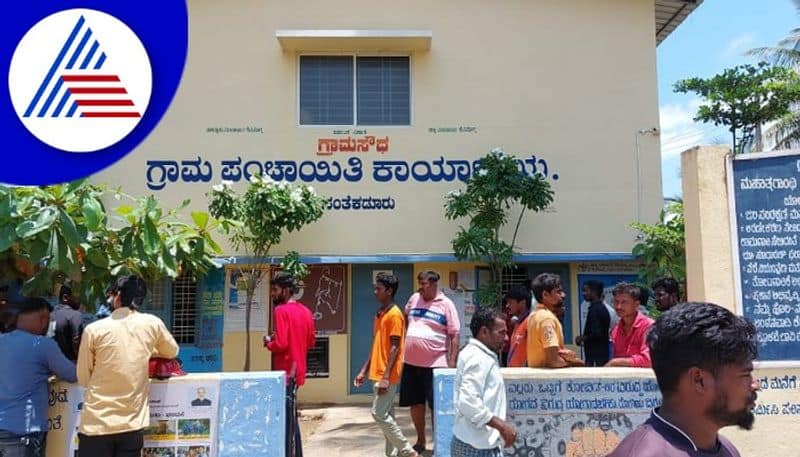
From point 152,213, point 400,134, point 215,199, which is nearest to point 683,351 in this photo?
point 152,213

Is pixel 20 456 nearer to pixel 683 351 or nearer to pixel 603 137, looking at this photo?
pixel 683 351

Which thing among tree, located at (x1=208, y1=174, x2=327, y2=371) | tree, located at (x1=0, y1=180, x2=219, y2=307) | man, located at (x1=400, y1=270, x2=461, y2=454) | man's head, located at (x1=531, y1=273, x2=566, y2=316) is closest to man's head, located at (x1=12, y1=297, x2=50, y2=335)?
tree, located at (x1=0, y1=180, x2=219, y2=307)

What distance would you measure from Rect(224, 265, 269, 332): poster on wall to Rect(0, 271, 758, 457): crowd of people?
305 centimetres

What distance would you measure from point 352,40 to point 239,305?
4144 millimetres

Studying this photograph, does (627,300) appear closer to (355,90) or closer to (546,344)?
(546,344)

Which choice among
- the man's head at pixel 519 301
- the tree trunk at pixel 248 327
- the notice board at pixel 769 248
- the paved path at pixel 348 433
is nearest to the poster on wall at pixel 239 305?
the tree trunk at pixel 248 327

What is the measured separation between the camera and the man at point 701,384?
5.40 feet

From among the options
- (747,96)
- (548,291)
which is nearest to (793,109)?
(747,96)

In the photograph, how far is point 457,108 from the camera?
977 centimetres

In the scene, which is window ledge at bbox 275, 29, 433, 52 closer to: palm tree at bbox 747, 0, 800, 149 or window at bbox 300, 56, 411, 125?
window at bbox 300, 56, 411, 125

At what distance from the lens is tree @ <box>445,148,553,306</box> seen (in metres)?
8.66

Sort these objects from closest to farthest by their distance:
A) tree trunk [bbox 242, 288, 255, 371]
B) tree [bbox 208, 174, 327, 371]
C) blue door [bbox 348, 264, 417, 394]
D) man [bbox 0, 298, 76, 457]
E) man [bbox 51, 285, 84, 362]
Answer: man [bbox 0, 298, 76, 457]
man [bbox 51, 285, 84, 362]
tree [bbox 208, 174, 327, 371]
tree trunk [bbox 242, 288, 255, 371]
blue door [bbox 348, 264, 417, 394]

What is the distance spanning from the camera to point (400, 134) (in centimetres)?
971

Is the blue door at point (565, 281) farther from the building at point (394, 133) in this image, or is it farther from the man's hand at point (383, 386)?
the man's hand at point (383, 386)
